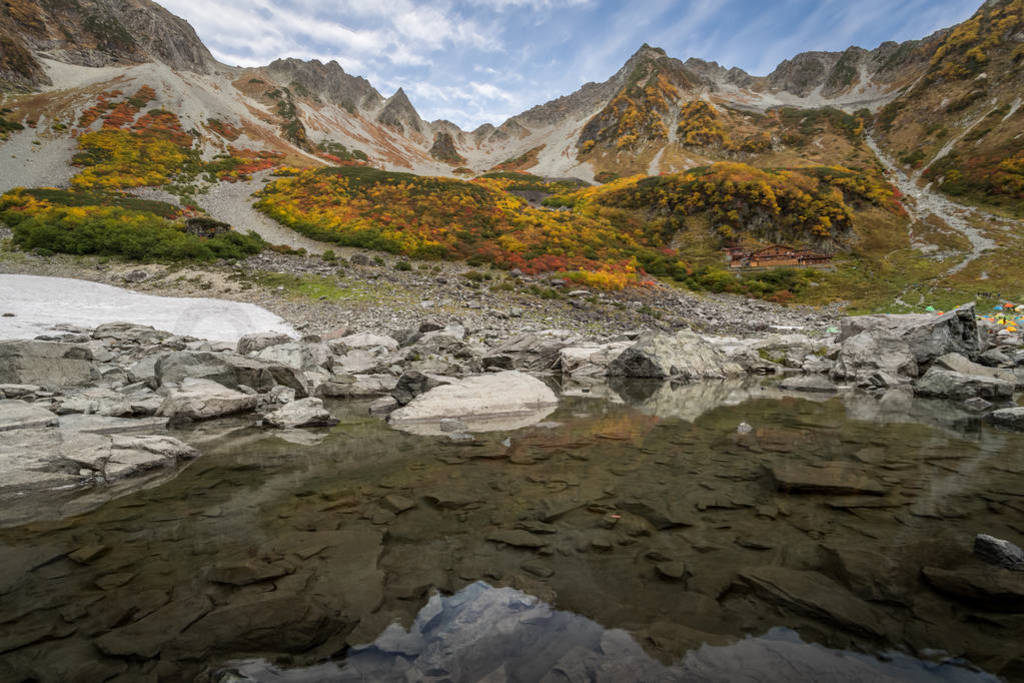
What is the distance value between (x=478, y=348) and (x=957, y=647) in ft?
60.8

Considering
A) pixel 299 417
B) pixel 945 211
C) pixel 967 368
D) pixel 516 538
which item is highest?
pixel 945 211

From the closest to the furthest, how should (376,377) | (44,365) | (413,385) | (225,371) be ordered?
(44,365), (225,371), (413,385), (376,377)

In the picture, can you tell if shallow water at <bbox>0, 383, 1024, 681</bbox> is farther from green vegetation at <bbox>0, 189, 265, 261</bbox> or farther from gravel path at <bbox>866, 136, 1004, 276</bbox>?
gravel path at <bbox>866, 136, 1004, 276</bbox>

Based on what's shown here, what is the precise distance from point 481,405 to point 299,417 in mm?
4354

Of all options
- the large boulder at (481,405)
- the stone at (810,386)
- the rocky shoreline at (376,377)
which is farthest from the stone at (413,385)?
the stone at (810,386)

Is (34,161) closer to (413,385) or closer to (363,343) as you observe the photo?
(363,343)

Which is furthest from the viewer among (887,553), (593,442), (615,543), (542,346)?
(542,346)

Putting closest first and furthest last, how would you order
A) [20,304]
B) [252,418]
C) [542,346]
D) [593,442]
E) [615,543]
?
[615,543]
[593,442]
[252,418]
[20,304]
[542,346]

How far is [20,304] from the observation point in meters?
19.2

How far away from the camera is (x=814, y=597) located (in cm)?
320

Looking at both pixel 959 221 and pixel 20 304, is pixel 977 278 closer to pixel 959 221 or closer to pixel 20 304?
pixel 959 221

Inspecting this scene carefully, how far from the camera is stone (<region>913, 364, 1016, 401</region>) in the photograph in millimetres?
12461

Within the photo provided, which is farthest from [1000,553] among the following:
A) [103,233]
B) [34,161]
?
[34,161]

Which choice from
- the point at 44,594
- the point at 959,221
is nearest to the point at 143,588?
the point at 44,594
